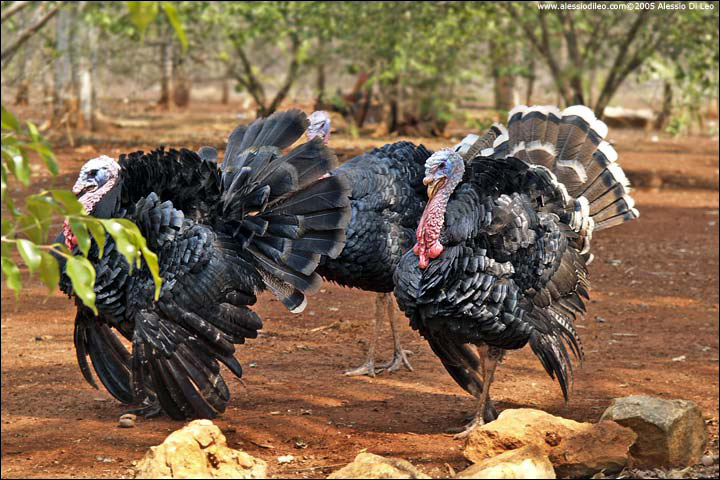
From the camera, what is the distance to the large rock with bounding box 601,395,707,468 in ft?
16.6

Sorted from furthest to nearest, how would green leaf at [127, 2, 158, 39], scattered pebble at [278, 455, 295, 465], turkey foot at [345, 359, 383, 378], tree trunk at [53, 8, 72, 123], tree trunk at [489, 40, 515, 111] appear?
tree trunk at [489, 40, 515, 111] → tree trunk at [53, 8, 72, 123] → turkey foot at [345, 359, 383, 378] → scattered pebble at [278, 455, 295, 465] → green leaf at [127, 2, 158, 39]

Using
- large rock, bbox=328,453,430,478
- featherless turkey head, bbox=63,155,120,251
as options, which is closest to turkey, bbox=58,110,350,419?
featherless turkey head, bbox=63,155,120,251

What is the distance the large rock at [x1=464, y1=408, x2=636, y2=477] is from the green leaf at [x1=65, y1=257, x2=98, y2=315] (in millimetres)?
2653

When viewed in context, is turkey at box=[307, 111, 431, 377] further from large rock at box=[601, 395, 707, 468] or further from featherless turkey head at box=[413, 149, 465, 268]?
large rock at box=[601, 395, 707, 468]

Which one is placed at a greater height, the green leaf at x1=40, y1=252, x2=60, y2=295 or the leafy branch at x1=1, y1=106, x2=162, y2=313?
the leafy branch at x1=1, y1=106, x2=162, y2=313

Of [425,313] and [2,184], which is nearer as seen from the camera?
[2,184]

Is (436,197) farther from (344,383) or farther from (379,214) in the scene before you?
(344,383)

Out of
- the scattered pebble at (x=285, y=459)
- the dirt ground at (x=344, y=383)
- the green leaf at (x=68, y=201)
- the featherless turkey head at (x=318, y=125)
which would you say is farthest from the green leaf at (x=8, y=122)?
the featherless turkey head at (x=318, y=125)

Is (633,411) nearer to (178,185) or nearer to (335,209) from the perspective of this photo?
(335,209)

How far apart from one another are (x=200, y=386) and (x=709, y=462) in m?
2.65

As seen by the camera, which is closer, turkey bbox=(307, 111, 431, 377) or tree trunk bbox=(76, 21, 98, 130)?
turkey bbox=(307, 111, 431, 377)

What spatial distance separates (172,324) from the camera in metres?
5.02

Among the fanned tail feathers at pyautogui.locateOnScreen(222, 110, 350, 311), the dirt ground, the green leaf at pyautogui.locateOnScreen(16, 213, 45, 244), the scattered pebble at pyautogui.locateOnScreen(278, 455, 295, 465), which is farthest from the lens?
the fanned tail feathers at pyautogui.locateOnScreen(222, 110, 350, 311)

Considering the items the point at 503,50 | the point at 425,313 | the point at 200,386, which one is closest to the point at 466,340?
the point at 425,313
